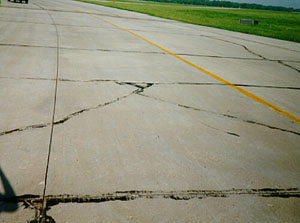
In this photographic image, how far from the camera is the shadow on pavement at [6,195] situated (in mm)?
1783

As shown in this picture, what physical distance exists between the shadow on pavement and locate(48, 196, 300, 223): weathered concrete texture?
0.86 ft

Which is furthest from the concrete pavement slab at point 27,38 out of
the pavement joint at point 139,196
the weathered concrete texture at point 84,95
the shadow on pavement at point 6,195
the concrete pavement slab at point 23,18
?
the pavement joint at point 139,196

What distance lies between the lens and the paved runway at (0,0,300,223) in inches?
76.4

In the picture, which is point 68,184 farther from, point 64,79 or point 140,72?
point 140,72

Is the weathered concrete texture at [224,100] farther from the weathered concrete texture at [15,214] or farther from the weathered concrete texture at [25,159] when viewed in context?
the weathered concrete texture at [15,214]

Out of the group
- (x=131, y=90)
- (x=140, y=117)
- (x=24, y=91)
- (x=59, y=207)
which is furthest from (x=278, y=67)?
(x=59, y=207)

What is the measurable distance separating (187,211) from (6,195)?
1.31m

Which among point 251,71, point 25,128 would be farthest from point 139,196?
point 251,71

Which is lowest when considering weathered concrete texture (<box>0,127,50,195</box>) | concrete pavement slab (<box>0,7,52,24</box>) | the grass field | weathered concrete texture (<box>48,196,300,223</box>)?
weathered concrete texture (<box>48,196,300,223</box>)

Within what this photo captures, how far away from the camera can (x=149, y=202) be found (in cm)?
197

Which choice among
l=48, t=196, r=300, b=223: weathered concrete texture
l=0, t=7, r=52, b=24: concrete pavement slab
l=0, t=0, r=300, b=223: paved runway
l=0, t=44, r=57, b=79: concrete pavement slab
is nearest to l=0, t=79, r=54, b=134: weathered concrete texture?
l=0, t=0, r=300, b=223: paved runway

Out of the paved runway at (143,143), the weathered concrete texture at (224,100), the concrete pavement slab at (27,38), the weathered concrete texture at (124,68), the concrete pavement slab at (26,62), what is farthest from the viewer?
the concrete pavement slab at (27,38)

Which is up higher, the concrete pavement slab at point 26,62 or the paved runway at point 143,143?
the concrete pavement slab at point 26,62

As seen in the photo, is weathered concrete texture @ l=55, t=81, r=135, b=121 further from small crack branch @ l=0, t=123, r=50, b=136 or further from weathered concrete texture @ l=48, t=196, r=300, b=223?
weathered concrete texture @ l=48, t=196, r=300, b=223
